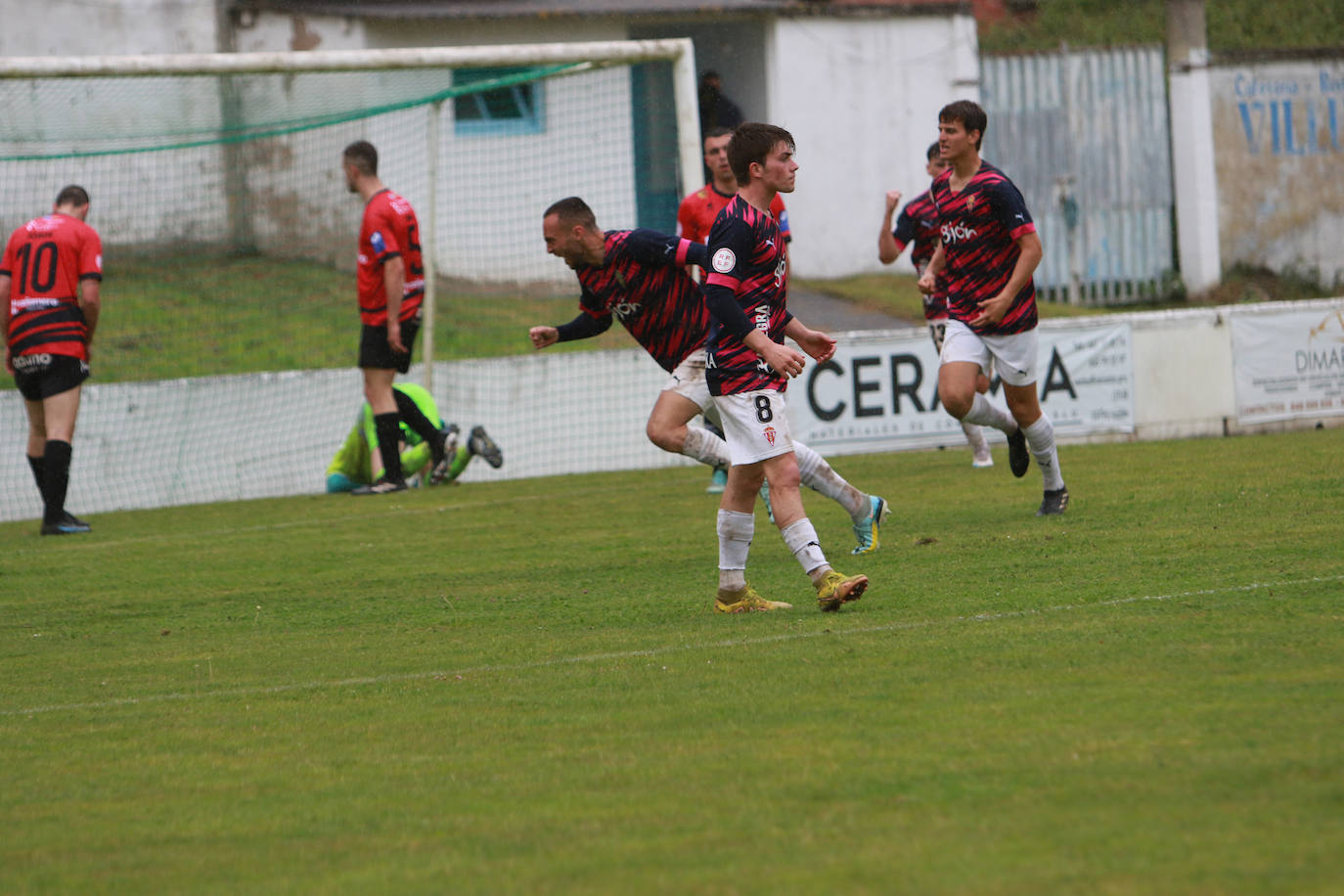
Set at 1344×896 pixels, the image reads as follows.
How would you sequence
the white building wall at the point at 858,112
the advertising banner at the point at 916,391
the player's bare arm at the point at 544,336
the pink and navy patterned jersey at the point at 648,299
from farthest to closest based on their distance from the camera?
the white building wall at the point at 858,112 < the advertising banner at the point at 916,391 < the pink and navy patterned jersey at the point at 648,299 < the player's bare arm at the point at 544,336

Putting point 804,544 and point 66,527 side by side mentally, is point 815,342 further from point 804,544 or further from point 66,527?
point 66,527

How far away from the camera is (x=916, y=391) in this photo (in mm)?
13977

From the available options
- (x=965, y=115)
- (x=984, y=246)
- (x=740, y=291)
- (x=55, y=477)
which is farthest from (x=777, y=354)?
(x=55, y=477)

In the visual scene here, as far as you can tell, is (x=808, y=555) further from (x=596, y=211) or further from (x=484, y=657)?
(x=596, y=211)

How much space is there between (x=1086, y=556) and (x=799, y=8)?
615 inches

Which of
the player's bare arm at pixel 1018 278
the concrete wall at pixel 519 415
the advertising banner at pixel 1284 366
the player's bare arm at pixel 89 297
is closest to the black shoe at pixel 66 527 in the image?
the player's bare arm at pixel 89 297

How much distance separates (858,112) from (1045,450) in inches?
552

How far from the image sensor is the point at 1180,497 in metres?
8.74

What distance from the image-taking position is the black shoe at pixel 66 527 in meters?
11.1

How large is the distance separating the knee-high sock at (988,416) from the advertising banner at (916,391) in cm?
459

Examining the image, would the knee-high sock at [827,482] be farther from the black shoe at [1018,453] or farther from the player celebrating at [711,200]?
the player celebrating at [711,200]

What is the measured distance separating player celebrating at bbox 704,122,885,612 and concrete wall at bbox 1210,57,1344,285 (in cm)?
1856

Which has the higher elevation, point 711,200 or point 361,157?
point 361,157

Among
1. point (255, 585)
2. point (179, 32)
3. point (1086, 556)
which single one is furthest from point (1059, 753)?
point (179, 32)
